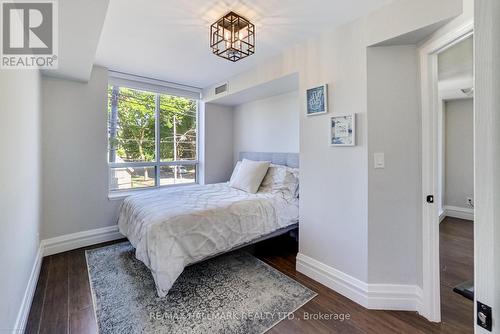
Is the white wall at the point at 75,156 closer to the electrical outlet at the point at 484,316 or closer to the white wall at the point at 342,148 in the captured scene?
the white wall at the point at 342,148

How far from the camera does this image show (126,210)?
2836 millimetres

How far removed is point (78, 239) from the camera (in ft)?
9.96

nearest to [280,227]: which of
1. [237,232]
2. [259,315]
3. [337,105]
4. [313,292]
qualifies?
[237,232]

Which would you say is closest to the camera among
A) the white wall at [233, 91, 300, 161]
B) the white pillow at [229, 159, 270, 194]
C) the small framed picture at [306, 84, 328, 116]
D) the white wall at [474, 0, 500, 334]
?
the white wall at [474, 0, 500, 334]

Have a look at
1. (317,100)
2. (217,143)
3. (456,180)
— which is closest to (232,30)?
(317,100)

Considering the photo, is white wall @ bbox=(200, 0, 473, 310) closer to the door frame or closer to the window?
the door frame

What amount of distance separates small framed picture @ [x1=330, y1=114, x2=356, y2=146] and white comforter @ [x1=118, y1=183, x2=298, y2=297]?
1.08 m

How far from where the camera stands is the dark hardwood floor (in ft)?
5.43

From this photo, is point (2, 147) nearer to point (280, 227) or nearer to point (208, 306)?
point (208, 306)

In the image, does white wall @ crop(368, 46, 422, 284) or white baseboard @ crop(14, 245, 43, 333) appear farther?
white wall @ crop(368, 46, 422, 284)

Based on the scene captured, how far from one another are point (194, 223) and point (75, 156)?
2113 millimetres

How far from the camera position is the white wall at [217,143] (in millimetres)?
4336

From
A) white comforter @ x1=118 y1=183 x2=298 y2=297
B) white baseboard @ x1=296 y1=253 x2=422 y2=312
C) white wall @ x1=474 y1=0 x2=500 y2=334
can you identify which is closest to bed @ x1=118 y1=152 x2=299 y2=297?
white comforter @ x1=118 y1=183 x2=298 y2=297

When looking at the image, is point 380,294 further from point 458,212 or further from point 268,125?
point 458,212
